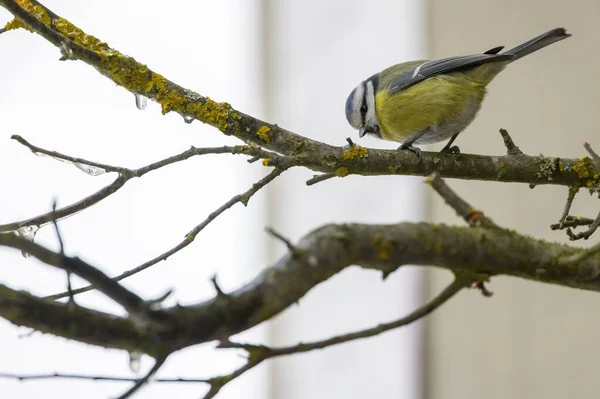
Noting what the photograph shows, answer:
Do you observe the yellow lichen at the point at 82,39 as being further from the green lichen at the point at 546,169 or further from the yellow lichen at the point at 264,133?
the green lichen at the point at 546,169

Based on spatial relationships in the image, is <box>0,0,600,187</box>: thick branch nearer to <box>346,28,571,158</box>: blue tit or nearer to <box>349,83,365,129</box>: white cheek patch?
<box>346,28,571,158</box>: blue tit

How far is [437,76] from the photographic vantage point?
106 centimetres

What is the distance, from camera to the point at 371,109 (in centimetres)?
115

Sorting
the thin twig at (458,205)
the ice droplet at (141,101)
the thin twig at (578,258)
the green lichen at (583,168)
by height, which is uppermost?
the ice droplet at (141,101)

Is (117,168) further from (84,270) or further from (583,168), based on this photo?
(583,168)

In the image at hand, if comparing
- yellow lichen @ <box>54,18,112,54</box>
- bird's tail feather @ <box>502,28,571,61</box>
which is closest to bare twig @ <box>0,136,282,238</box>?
yellow lichen @ <box>54,18,112,54</box>

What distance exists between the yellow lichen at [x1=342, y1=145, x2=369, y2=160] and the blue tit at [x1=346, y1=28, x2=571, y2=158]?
0.33 m

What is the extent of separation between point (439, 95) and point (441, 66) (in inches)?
2.5

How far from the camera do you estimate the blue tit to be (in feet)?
3.37

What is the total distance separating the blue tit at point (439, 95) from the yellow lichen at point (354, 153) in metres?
0.33

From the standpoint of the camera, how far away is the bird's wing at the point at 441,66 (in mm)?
1003

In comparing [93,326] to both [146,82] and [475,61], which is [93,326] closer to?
[146,82]

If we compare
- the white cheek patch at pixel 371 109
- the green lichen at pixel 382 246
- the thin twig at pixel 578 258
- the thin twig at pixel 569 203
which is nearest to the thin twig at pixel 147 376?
the green lichen at pixel 382 246

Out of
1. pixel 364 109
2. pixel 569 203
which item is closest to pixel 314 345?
pixel 569 203
